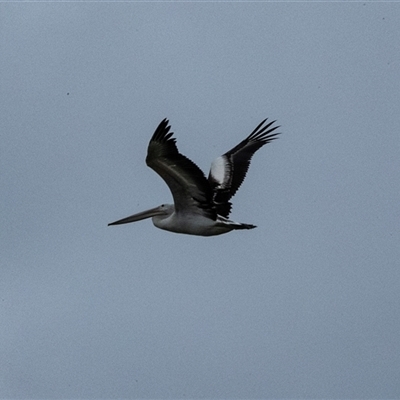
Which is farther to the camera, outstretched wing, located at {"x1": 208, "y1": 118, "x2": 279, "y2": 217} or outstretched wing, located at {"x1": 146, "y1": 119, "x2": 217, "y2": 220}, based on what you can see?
outstretched wing, located at {"x1": 208, "y1": 118, "x2": 279, "y2": 217}

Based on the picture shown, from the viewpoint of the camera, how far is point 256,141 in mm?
20344

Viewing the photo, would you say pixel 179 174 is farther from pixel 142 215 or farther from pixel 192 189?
pixel 142 215

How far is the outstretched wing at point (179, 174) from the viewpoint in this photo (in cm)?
1512

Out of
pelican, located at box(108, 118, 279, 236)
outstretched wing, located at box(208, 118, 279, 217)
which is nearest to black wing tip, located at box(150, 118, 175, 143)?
pelican, located at box(108, 118, 279, 236)

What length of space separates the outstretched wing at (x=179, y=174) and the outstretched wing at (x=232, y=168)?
119 cm

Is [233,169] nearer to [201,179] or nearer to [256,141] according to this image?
[256,141]

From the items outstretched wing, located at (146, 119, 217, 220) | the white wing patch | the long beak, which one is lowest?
outstretched wing, located at (146, 119, 217, 220)

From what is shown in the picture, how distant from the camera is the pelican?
15250 millimetres

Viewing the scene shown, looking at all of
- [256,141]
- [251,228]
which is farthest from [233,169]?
[251,228]

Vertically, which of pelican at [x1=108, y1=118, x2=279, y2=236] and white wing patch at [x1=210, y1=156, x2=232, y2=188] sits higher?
white wing patch at [x1=210, y1=156, x2=232, y2=188]

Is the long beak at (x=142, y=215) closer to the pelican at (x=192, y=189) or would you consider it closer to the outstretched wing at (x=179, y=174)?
the pelican at (x=192, y=189)

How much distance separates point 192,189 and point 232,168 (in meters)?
3.08

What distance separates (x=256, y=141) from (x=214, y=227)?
13.5 feet

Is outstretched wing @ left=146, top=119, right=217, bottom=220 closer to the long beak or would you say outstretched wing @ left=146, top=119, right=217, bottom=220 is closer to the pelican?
the pelican
